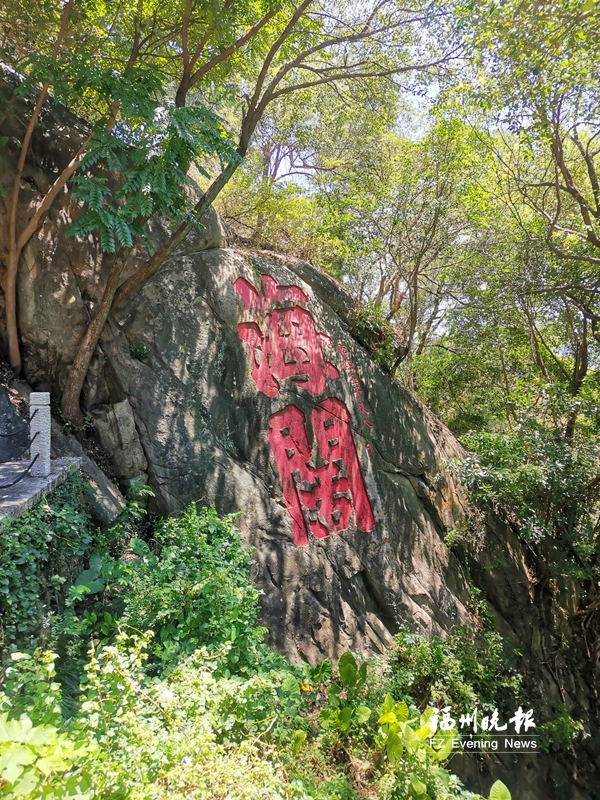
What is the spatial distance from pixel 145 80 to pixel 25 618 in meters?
4.03

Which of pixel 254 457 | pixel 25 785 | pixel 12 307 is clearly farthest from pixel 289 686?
pixel 12 307

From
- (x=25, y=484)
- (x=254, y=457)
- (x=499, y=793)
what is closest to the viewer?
(x=499, y=793)

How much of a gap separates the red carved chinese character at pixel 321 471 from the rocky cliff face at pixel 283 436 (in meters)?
0.02

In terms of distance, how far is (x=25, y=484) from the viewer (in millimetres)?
3291

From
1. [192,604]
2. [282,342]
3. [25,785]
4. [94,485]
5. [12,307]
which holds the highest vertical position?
[282,342]

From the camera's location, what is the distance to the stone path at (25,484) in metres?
2.89

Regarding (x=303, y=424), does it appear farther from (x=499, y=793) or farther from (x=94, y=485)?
(x=499, y=793)

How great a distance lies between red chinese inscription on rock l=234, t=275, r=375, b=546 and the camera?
208 inches

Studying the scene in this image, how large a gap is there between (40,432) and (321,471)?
3.05m

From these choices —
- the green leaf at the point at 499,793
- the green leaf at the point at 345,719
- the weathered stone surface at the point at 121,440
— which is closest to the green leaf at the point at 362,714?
the green leaf at the point at 345,719

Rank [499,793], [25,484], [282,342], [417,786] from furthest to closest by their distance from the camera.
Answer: [282,342]
[25,484]
[417,786]
[499,793]

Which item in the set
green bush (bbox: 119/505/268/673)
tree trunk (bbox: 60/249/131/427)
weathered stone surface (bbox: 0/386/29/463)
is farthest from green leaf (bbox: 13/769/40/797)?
tree trunk (bbox: 60/249/131/427)

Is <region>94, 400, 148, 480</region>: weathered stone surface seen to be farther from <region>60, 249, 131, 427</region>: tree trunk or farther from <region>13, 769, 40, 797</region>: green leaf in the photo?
<region>13, 769, 40, 797</region>: green leaf

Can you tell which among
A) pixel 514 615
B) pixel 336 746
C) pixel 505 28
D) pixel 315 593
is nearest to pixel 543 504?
pixel 514 615
